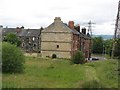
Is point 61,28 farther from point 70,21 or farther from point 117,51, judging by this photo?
point 117,51

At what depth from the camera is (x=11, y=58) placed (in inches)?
1679

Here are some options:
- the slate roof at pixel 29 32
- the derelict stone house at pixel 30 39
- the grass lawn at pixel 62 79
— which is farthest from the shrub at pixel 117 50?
the slate roof at pixel 29 32

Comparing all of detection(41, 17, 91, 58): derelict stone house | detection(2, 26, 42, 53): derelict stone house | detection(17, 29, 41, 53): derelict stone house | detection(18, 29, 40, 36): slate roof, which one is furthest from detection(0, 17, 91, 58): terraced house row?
detection(18, 29, 40, 36): slate roof

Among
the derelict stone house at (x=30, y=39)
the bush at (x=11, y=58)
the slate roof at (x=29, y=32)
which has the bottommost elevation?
the bush at (x=11, y=58)

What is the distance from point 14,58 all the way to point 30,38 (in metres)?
61.8

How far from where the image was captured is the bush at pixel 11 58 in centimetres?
4266

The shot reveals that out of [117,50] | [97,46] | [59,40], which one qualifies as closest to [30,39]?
[59,40]

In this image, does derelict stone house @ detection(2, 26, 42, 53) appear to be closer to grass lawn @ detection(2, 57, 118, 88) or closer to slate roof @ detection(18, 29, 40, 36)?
slate roof @ detection(18, 29, 40, 36)

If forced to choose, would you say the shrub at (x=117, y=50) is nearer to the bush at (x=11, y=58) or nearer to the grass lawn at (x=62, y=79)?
the grass lawn at (x=62, y=79)

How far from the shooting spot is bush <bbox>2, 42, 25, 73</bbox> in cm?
4266

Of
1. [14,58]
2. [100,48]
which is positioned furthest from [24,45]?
[14,58]

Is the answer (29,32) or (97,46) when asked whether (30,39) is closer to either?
(29,32)

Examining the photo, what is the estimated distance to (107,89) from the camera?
2439 cm

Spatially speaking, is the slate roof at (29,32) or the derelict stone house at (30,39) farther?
the slate roof at (29,32)
